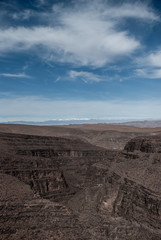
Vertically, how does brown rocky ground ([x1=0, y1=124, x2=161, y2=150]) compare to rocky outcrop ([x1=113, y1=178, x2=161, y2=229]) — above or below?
above

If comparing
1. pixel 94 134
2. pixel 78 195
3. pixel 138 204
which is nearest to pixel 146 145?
pixel 138 204

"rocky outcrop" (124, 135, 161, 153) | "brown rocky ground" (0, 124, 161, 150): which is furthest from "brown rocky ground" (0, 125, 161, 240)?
"brown rocky ground" (0, 124, 161, 150)

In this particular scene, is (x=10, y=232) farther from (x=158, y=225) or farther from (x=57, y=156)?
(x=57, y=156)

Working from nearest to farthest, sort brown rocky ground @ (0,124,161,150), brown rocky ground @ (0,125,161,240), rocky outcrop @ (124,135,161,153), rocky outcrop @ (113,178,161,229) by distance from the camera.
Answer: brown rocky ground @ (0,125,161,240), rocky outcrop @ (113,178,161,229), rocky outcrop @ (124,135,161,153), brown rocky ground @ (0,124,161,150)

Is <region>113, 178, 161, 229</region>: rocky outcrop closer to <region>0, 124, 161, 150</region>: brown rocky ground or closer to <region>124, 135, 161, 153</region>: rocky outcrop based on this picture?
<region>124, 135, 161, 153</region>: rocky outcrop

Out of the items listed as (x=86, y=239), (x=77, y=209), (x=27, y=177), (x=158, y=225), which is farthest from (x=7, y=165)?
(x=158, y=225)

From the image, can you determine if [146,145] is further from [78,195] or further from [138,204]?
[78,195]

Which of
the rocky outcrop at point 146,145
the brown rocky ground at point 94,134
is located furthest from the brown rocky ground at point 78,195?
the brown rocky ground at point 94,134

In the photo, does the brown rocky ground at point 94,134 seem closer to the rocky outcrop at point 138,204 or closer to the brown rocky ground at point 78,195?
the brown rocky ground at point 78,195
